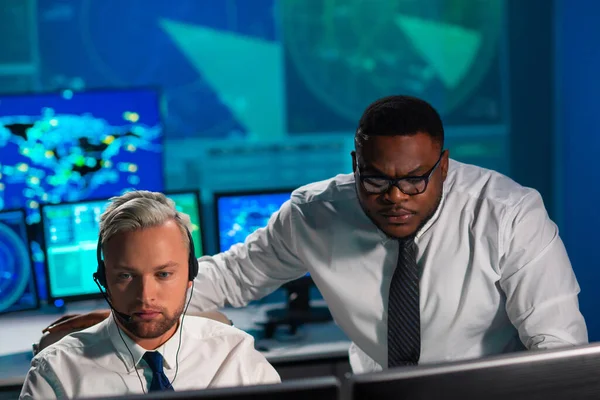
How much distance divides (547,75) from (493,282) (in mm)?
2075

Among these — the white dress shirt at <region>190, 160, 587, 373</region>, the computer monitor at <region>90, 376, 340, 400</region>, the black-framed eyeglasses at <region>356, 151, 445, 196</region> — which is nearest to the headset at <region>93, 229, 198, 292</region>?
the black-framed eyeglasses at <region>356, 151, 445, 196</region>

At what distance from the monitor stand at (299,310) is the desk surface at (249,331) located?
3 centimetres

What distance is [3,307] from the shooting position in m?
2.96

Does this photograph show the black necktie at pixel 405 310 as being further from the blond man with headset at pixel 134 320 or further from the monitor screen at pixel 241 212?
the monitor screen at pixel 241 212

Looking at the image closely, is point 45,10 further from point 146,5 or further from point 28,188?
point 28,188

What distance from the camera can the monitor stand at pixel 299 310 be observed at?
2887 millimetres

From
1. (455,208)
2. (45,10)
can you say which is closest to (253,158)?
(45,10)

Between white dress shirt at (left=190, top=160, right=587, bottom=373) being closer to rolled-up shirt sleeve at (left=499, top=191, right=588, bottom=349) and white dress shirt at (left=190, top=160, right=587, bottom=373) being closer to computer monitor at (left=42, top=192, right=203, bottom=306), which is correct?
rolled-up shirt sleeve at (left=499, top=191, right=588, bottom=349)

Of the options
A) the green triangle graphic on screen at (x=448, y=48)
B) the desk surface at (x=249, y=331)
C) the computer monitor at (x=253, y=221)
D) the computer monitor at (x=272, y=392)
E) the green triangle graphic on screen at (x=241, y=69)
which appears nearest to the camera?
the computer monitor at (x=272, y=392)

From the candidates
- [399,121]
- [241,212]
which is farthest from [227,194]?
[399,121]

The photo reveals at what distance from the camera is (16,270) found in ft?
9.73

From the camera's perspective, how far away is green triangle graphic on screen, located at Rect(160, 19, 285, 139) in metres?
3.52

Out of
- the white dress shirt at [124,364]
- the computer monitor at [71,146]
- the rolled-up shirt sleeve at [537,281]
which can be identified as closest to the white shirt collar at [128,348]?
the white dress shirt at [124,364]

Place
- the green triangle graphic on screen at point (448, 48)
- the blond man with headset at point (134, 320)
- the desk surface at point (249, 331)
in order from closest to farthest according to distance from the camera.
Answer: the blond man with headset at point (134, 320) → the desk surface at point (249, 331) → the green triangle graphic on screen at point (448, 48)
